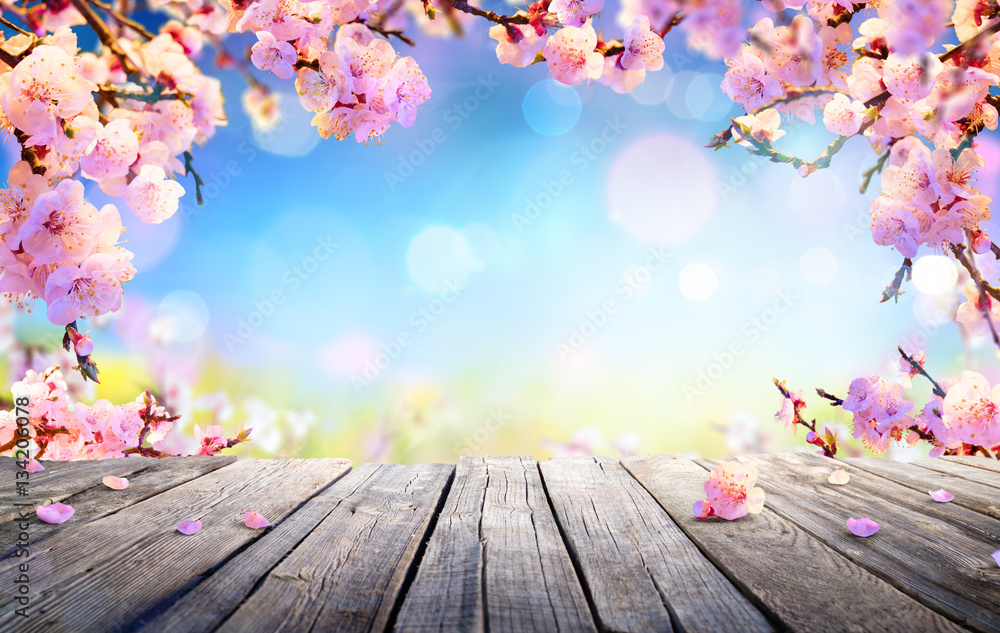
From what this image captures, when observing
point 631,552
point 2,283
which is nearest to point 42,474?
point 2,283

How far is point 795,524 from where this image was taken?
1.34m

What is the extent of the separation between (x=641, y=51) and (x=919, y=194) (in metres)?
0.81

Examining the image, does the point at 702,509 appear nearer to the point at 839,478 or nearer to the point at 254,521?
the point at 839,478

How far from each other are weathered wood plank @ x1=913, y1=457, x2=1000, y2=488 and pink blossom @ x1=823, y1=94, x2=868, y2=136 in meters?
1.30

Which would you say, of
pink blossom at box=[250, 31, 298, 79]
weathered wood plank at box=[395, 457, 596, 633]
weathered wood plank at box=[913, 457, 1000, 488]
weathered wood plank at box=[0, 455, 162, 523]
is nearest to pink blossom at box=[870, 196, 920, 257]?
weathered wood plank at box=[913, 457, 1000, 488]

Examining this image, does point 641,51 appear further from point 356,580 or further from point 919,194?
point 356,580

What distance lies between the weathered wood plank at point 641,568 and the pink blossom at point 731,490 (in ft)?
0.43

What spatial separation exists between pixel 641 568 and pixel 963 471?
170 cm

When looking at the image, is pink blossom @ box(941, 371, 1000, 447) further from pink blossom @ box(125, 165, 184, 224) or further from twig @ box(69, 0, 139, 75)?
twig @ box(69, 0, 139, 75)

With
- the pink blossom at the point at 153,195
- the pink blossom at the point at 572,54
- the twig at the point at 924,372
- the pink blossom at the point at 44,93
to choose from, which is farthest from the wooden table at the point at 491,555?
the pink blossom at the point at 572,54

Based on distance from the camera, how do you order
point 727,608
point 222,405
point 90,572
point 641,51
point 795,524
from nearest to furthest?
point 727,608 < point 90,572 < point 795,524 < point 641,51 < point 222,405

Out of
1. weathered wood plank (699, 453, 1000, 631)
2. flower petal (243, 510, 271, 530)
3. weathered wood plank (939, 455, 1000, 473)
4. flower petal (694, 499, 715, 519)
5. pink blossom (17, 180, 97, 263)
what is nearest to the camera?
weathered wood plank (699, 453, 1000, 631)

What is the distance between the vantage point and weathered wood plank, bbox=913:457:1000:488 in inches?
73.2

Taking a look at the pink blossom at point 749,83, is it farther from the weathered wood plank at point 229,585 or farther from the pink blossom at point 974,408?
the weathered wood plank at point 229,585
